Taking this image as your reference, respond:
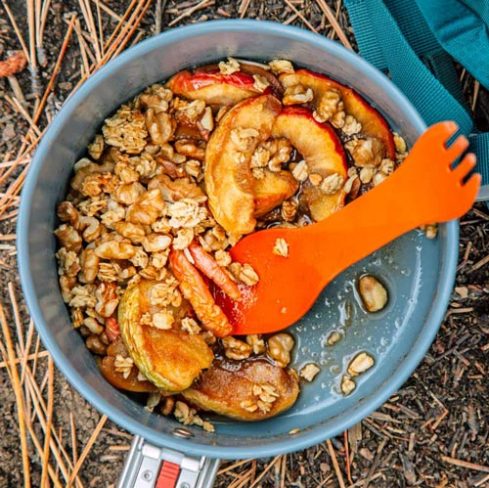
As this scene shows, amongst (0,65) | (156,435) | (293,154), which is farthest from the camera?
(0,65)

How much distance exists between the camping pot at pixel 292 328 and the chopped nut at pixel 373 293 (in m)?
0.01

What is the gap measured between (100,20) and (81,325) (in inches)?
20.0

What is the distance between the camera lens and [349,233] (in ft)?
3.82

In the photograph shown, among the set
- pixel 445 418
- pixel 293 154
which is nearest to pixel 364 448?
pixel 445 418

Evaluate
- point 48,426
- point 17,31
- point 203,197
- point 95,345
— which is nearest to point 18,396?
point 48,426

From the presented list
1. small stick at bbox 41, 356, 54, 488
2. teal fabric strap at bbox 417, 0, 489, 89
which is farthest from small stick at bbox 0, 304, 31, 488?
teal fabric strap at bbox 417, 0, 489, 89

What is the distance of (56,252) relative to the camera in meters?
1.22

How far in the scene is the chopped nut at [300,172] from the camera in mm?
1216

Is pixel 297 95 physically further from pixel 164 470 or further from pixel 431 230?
pixel 164 470

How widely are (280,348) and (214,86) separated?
388mm

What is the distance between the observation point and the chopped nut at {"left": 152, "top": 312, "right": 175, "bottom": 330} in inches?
45.2

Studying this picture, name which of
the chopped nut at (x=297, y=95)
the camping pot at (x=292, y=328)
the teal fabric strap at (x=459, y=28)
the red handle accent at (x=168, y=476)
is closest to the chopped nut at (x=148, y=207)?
the camping pot at (x=292, y=328)

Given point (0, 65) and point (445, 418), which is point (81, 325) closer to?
point (0, 65)

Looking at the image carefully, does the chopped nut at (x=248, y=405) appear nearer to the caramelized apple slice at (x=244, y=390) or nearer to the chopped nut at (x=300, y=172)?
the caramelized apple slice at (x=244, y=390)
